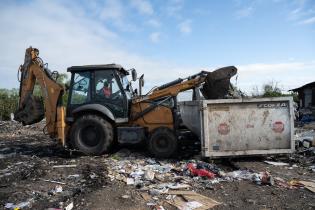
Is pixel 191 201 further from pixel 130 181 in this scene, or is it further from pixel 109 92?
pixel 109 92

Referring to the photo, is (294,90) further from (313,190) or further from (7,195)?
(7,195)

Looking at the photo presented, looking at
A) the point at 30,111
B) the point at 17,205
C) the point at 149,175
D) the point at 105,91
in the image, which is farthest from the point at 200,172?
the point at 30,111

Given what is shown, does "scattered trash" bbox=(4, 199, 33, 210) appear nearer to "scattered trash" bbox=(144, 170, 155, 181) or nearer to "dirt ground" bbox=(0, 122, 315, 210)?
"dirt ground" bbox=(0, 122, 315, 210)

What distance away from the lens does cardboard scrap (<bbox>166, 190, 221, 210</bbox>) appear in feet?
15.6

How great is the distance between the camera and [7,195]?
534cm

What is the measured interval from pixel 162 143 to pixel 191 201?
3.11 m

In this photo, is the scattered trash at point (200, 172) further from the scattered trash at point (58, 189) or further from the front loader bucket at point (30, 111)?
the front loader bucket at point (30, 111)

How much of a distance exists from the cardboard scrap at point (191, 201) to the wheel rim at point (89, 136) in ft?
11.3

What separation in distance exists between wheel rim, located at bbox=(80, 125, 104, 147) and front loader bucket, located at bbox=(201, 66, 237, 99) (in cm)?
275

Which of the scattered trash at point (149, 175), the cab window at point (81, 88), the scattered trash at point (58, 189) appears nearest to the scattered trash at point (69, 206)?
the scattered trash at point (58, 189)

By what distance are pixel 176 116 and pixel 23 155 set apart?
3.84 metres

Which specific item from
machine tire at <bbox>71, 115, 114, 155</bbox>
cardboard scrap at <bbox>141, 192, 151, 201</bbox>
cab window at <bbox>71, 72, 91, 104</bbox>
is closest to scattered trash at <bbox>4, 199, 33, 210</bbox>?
cardboard scrap at <bbox>141, 192, 151, 201</bbox>

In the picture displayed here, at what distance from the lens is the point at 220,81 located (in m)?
7.87

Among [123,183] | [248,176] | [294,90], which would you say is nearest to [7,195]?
[123,183]
